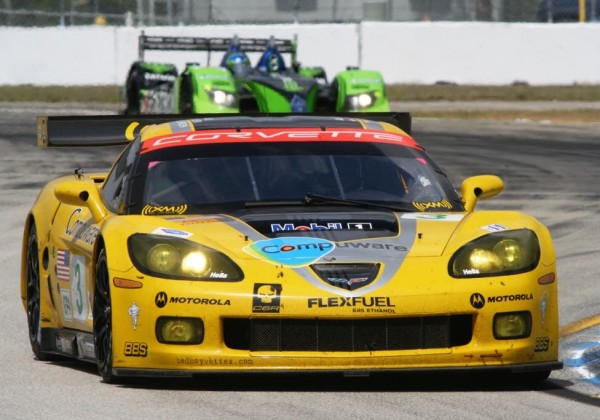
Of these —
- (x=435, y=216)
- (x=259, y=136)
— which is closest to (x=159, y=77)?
(x=259, y=136)

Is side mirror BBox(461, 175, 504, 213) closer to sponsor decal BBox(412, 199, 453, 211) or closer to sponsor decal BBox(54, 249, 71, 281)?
sponsor decal BBox(412, 199, 453, 211)

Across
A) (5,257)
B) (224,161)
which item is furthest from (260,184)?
(5,257)

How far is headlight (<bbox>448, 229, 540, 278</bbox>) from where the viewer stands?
6445 mm

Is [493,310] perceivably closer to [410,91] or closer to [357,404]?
[357,404]

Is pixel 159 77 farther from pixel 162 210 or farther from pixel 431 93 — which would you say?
pixel 162 210

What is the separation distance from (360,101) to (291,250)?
46.9 ft

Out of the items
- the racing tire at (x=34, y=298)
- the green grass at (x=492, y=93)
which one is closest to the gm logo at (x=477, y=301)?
the racing tire at (x=34, y=298)

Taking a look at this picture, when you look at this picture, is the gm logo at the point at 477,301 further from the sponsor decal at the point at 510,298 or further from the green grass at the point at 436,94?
the green grass at the point at 436,94

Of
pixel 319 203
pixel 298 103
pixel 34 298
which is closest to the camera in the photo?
pixel 319 203

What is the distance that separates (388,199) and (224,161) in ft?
2.65

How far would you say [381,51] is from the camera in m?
36.3

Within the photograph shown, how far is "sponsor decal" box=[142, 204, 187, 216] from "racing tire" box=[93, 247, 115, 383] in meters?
0.48

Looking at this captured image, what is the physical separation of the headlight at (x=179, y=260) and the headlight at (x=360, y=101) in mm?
14202

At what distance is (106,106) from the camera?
99.0ft
